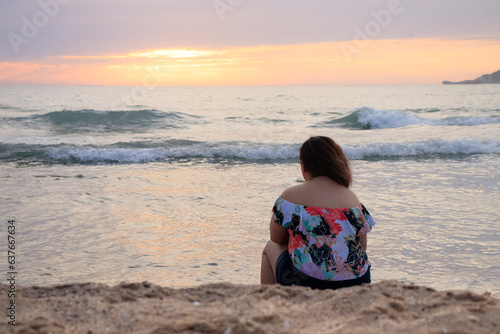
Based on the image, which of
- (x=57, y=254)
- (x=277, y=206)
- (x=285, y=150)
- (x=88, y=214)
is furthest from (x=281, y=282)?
(x=285, y=150)

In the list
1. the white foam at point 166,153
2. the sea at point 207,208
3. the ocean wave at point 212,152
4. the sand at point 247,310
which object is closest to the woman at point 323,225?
the sand at point 247,310

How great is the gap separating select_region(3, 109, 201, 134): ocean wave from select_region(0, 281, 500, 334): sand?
628 inches

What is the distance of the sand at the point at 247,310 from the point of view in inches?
79.0

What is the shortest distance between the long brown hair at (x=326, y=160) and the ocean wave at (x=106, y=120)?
15.8 m

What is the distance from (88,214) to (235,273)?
2.81 metres

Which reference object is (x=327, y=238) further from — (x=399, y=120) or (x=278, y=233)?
(x=399, y=120)

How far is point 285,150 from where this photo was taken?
1268 cm

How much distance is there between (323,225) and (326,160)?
422mm

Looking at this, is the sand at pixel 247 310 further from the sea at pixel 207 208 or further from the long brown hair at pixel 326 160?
the sea at pixel 207 208

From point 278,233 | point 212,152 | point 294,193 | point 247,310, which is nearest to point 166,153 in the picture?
point 212,152

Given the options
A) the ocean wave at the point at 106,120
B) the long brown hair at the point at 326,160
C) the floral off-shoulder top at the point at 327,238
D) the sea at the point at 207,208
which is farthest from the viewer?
the ocean wave at the point at 106,120

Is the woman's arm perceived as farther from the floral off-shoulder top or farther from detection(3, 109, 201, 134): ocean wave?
detection(3, 109, 201, 134): ocean wave

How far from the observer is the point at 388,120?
20688 mm

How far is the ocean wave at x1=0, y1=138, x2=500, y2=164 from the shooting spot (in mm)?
11680
